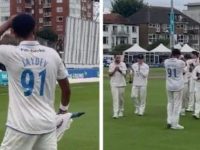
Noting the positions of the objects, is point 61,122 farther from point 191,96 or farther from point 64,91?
point 191,96

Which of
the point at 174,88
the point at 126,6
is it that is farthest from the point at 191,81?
the point at 126,6

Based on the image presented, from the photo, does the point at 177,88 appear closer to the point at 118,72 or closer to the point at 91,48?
the point at 118,72

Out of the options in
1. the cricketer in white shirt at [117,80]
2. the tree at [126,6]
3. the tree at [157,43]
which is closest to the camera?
the cricketer in white shirt at [117,80]

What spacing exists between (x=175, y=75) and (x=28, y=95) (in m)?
8.54

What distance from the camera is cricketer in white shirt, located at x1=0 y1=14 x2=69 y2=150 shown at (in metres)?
4.85

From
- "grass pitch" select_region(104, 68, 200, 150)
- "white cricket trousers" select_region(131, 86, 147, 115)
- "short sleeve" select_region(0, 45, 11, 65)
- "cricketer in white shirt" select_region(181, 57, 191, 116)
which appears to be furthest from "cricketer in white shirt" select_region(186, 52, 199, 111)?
"short sleeve" select_region(0, 45, 11, 65)

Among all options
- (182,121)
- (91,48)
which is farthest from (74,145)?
(91,48)

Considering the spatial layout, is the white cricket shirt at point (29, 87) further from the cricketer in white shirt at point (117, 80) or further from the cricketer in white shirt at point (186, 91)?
the cricketer in white shirt at point (186, 91)

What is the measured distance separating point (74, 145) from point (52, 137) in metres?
5.35

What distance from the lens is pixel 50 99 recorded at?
16.6 feet

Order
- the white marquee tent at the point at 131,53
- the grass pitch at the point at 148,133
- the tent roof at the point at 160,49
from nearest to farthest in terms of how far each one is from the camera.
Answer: the grass pitch at the point at 148,133 → the white marquee tent at the point at 131,53 → the tent roof at the point at 160,49

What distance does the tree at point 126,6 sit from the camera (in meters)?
71.3

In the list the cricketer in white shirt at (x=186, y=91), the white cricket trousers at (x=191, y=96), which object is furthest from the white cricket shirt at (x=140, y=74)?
the white cricket trousers at (x=191, y=96)

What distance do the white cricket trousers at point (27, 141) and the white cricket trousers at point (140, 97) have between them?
1134 centimetres
